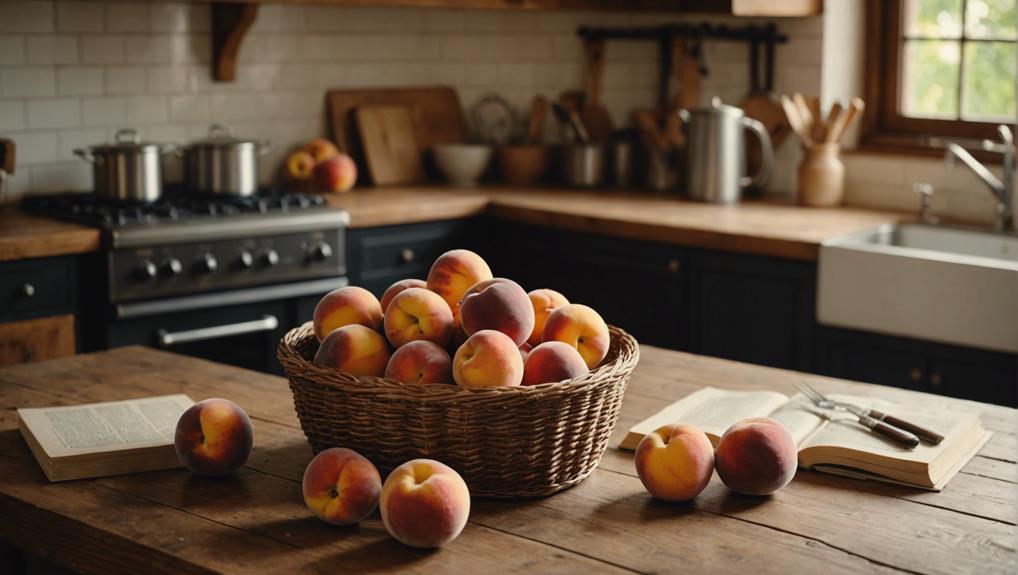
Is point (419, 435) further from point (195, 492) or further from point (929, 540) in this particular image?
point (929, 540)

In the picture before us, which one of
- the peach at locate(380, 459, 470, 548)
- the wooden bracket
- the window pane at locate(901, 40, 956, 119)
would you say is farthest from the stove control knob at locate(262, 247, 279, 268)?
the peach at locate(380, 459, 470, 548)

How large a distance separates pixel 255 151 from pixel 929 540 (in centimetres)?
323

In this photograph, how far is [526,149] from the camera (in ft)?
17.1

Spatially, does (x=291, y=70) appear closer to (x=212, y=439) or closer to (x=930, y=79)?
(x=930, y=79)

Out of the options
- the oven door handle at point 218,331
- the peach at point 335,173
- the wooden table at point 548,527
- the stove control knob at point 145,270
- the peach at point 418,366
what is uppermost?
the peach at point 335,173

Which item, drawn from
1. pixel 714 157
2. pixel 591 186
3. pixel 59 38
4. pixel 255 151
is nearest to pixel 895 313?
pixel 714 157

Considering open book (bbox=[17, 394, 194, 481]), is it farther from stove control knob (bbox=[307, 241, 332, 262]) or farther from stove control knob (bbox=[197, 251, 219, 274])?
stove control knob (bbox=[307, 241, 332, 262])

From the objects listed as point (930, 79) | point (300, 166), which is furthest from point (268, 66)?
point (930, 79)

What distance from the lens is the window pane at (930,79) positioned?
4.64m

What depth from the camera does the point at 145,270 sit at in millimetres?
3729

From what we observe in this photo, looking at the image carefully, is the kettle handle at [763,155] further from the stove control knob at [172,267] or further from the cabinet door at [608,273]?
the stove control knob at [172,267]

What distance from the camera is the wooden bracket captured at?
443cm

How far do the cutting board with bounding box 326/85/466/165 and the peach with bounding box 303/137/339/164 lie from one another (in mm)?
158

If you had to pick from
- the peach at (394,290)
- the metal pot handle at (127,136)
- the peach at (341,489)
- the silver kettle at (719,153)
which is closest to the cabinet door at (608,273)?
the silver kettle at (719,153)
